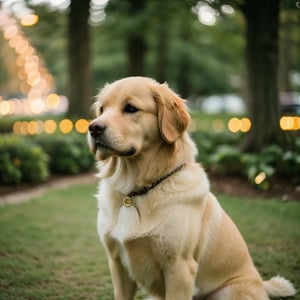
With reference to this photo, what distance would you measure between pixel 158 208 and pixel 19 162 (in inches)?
226

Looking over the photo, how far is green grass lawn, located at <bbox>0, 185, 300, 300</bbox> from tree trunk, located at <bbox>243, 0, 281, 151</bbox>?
65.7 inches

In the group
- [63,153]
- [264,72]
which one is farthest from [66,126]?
[264,72]

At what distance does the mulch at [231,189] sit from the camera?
23.2 feet

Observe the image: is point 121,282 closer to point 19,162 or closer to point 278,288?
point 278,288

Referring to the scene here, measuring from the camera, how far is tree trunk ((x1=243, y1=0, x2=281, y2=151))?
26.0 ft

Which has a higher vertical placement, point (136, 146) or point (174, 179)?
point (136, 146)

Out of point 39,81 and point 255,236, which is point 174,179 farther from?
point 39,81

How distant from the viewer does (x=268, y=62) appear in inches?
316

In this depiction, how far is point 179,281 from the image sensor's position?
2750mm

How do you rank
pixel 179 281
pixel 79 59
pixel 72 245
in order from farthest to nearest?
1. pixel 79 59
2. pixel 72 245
3. pixel 179 281

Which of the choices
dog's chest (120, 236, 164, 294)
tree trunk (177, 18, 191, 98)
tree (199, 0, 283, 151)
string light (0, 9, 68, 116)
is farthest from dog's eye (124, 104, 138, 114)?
tree trunk (177, 18, 191, 98)

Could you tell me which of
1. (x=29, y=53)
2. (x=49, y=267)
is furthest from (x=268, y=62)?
(x=29, y=53)

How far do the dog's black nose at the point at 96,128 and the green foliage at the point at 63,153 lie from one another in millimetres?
6575

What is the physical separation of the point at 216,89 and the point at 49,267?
33.2 meters
